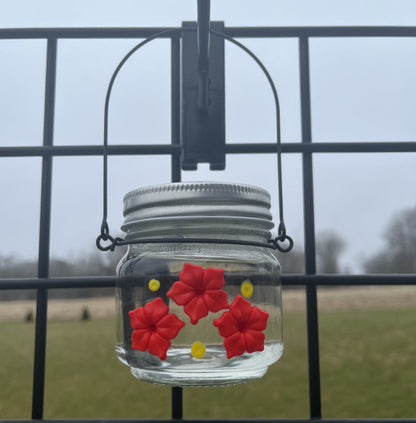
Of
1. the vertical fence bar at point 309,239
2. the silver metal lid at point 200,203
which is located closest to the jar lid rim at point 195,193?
the silver metal lid at point 200,203

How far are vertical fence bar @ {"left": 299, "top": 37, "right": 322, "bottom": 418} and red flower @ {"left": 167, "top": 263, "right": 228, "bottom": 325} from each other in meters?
0.17

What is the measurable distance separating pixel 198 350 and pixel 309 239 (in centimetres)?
21

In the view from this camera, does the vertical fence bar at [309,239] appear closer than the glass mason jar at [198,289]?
No

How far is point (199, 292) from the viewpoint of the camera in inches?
13.9

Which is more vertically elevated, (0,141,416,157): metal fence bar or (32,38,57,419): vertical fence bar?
(0,141,416,157): metal fence bar

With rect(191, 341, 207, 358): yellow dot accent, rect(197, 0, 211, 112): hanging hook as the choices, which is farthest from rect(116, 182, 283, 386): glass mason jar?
rect(197, 0, 211, 112): hanging hook

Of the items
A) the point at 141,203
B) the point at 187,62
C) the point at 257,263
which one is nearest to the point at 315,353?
the point at 257,263

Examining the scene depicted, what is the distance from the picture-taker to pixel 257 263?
0.41m

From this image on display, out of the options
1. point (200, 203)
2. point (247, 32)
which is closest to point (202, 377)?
point (200, 203)

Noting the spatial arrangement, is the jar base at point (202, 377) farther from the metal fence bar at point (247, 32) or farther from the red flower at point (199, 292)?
the metal fence bar at point (247, 32)

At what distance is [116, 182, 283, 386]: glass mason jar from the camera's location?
35cm

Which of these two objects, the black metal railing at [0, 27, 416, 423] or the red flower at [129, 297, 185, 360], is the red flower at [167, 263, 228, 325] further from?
the black metal railing at [0, 27, 416, 423]

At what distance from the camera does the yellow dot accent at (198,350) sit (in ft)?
1.13

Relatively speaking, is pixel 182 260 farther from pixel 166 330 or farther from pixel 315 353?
pixel 315 353
